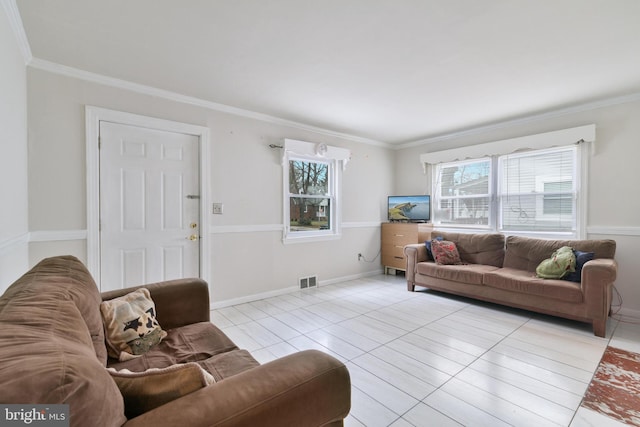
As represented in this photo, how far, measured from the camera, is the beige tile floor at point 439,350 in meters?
1.74

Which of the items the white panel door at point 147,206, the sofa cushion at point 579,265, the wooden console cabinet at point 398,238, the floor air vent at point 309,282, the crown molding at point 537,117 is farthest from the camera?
the wooden console cabinet at point 398,238

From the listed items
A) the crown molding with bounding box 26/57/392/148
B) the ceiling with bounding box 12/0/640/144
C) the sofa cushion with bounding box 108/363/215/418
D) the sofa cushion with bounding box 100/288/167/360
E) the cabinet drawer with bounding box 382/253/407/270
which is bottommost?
the cabinet drawer with bounding box 382/253/407/270

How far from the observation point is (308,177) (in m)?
4.52

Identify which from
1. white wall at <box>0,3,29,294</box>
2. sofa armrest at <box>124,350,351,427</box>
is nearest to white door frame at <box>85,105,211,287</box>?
A: white wall at <box>0,3,29,294</box>

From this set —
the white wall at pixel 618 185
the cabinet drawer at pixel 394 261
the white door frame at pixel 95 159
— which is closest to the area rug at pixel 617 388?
the white wall at pixel 618 185

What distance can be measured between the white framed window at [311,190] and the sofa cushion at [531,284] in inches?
89.4

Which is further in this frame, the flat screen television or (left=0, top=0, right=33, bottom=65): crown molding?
the flat screen television

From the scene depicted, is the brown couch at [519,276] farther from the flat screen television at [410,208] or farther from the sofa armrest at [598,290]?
the flat screen television at [410,208]

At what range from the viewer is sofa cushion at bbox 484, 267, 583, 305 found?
2886 mm

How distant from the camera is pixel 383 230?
17.6 ft

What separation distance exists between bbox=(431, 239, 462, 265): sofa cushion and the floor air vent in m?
1.78

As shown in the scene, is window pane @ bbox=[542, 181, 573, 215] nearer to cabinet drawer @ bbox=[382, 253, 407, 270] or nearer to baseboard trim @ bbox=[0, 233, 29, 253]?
cabinet drawer @ bbox=[382, 253, 407, 270]

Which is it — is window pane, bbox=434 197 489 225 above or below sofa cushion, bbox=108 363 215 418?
above

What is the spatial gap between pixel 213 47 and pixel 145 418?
7.91ft
